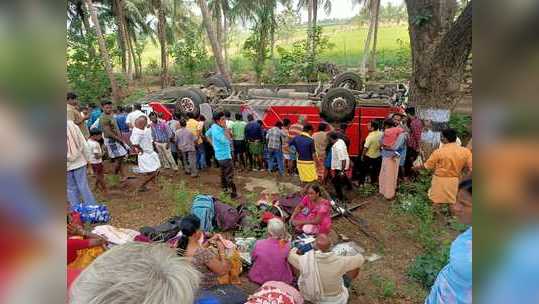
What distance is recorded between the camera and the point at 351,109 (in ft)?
27.3

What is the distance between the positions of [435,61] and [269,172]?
376 cm

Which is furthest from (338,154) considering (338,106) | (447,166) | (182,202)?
(182,202)

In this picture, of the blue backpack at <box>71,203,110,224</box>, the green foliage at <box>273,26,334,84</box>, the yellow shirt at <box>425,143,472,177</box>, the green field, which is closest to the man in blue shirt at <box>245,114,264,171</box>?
the yellow shirt at <box>425,143,472,177</box>

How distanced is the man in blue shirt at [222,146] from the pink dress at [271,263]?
291 cm

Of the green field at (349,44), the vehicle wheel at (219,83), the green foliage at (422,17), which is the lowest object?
the vehicle wheel at (219,83)

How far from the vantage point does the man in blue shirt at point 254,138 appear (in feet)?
27.0

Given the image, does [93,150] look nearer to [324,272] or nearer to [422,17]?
[324,272]

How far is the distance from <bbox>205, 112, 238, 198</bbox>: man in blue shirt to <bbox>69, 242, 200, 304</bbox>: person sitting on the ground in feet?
16.0

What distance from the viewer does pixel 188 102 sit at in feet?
34.2

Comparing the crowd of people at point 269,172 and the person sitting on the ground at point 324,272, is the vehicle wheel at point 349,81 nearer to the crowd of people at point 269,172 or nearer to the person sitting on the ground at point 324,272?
the crowd of people at point 269,172

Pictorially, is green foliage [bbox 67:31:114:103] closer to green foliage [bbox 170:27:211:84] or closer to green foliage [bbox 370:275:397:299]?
green foliage [bbox 170:27:211:84]

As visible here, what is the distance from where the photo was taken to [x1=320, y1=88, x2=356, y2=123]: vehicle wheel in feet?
27.4

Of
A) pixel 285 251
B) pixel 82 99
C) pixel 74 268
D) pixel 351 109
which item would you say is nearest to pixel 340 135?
pixel 351 109

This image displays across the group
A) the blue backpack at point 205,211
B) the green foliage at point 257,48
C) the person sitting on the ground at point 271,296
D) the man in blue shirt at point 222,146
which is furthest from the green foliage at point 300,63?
the person sitting on the ground at point 271,296
